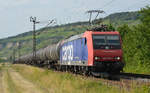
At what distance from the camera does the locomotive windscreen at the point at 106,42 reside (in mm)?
22922

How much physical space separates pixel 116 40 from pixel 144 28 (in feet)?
76.5

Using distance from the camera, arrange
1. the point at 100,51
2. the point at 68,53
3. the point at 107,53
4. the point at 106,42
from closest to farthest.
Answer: the point at 107,53 → the point at 100,51 → the point at 106,42 → the point at 68,53

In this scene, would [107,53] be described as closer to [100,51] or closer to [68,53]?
[100,51]

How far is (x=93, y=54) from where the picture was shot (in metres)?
22.2

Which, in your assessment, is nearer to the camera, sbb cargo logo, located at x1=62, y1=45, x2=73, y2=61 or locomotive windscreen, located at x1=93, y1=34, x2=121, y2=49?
locomotive windscreen, located at x1=93, y1=34, x2=121, y2=49

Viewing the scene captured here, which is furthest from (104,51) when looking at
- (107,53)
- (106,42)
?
(106,42)

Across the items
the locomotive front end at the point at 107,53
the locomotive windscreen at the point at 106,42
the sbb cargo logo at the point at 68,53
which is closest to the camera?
the locomotive front end at the point at 107,53

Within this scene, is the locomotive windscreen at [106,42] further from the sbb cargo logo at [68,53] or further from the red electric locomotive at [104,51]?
the sbb cargo logo at [68,53]

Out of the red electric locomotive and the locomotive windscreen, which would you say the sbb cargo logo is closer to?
the red electric locomotive

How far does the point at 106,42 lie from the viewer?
23.2 meters

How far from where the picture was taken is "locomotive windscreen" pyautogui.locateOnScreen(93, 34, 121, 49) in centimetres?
2292

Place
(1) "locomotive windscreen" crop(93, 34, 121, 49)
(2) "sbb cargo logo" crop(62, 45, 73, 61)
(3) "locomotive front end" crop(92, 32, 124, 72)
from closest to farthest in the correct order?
(3) "locomotive front end" crop(92, 32, 124, 72)
(1) "locomotive windscreen" crop(93, 34, 121, 49)
(2) "sbb cargo logo" crop(62, 45, 73, 61)

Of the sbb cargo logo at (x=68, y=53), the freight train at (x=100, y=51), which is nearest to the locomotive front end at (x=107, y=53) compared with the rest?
the freight train at (x=100, y=51)

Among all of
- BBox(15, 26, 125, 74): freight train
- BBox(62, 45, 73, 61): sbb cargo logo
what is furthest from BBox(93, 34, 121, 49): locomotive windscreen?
BBox(62, 45, 73, 61): sbb cargo logo
